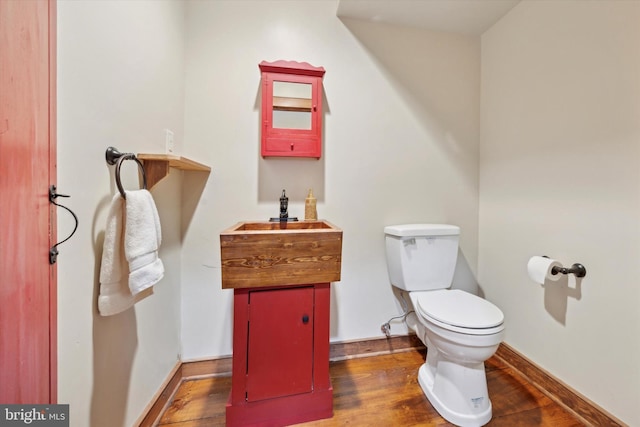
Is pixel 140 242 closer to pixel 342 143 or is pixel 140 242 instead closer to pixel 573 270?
pixel 342 143

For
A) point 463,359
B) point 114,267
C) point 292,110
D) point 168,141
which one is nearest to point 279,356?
point 114,267

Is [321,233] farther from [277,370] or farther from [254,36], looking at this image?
[254,36]

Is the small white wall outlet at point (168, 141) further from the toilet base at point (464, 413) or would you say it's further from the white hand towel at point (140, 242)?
the toilet base at point (464, 413)

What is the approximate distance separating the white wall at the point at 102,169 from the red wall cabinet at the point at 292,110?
496 millimetres

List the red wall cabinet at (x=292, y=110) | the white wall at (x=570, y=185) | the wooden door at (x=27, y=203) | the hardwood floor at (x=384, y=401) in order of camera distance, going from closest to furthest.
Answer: the wooden door at (x=27, y=203)
the white wall at (x=570, y=185)
the hardwood floor at (x=384, y=401)
the red wall cabinet at (x=292, y=110)

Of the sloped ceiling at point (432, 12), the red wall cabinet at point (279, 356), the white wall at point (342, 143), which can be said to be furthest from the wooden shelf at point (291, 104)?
the red wall cabinet at point (279, 356)

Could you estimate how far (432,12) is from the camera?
4.95 ft

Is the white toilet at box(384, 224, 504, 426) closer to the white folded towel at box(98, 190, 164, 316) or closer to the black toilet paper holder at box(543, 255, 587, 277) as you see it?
the black toilet paper holder at box(543, 255, 587, 277)

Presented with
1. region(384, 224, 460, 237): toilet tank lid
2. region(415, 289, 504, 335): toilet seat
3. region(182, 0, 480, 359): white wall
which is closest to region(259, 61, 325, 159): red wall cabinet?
region(182, 0, 480, 359): white wall

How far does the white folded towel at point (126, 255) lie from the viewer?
2.35 ft

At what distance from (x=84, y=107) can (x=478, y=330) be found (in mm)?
1608

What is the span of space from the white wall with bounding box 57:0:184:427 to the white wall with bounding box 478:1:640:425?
1.98 meters

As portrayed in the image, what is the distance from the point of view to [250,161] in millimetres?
1436

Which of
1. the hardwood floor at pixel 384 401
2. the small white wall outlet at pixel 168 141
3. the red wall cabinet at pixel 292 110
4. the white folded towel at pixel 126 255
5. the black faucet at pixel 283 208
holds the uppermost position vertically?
the red wall cabinet at pixel 292 110
